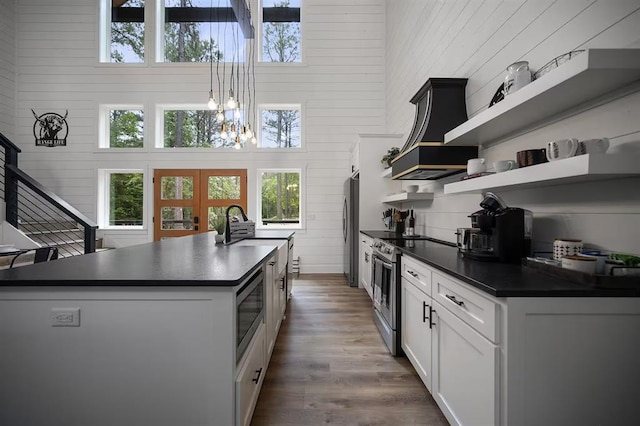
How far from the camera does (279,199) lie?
608 centimetres

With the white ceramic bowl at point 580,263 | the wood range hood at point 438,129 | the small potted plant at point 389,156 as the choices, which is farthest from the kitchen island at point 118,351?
the small potted plant at point 389,156

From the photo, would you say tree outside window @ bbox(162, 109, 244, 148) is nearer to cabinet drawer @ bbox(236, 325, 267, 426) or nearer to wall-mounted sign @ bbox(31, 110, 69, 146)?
wall-mounted sign @ bbox(31, 110, 69, 146)

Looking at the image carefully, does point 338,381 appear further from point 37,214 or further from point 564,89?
point 37,214

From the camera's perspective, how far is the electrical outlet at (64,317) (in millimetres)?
1303

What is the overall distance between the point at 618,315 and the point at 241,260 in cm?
178

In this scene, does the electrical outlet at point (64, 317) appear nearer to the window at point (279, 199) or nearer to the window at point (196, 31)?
the window at point (279, 199)

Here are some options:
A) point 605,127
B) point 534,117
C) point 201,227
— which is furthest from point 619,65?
point 201,227

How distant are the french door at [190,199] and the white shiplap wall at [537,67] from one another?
3978 millimetres

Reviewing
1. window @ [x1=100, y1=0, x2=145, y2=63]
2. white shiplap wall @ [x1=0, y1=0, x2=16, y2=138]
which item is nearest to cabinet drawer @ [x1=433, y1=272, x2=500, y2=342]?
window @ [x1=100, y1=0, x2=145, y2=63]

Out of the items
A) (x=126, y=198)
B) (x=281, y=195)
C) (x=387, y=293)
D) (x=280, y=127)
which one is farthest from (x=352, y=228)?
(x=126, y=198)

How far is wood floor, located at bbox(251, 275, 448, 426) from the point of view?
1785mm

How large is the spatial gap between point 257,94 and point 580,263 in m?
5.86

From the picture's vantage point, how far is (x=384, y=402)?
1.91 m

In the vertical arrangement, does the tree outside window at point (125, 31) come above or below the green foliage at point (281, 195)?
above
